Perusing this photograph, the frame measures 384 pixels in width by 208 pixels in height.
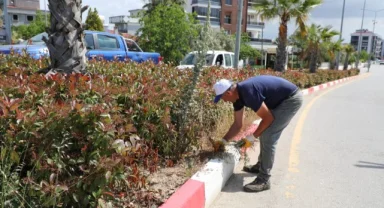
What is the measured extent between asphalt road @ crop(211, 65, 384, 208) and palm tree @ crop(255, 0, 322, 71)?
866cm

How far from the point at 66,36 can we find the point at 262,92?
2.77m

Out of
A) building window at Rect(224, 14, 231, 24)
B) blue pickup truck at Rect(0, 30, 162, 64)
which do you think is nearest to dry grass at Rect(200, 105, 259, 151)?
blue pickup truck at Rect(0, 30, 162, 64)

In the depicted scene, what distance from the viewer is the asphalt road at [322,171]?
3.92 metres

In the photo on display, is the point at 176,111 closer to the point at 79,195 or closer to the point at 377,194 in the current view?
the point at 79,195

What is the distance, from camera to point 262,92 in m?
4.03

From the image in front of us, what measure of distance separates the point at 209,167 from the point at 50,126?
6.93 feet

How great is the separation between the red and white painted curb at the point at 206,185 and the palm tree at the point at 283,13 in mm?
12755

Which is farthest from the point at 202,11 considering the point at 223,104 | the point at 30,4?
the point at 223,104

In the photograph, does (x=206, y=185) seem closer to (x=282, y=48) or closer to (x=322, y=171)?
(x=322, y=171)

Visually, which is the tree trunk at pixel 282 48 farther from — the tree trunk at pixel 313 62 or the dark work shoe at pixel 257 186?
the dark work shoe at pixel 257 186

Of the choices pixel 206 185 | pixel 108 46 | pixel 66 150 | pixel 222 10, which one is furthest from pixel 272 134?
pixel 222 10

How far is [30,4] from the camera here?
64.1 m

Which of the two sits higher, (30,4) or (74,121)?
(30,4)

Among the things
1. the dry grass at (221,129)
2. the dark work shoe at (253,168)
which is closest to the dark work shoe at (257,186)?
the dark work shoe at (253,168)
